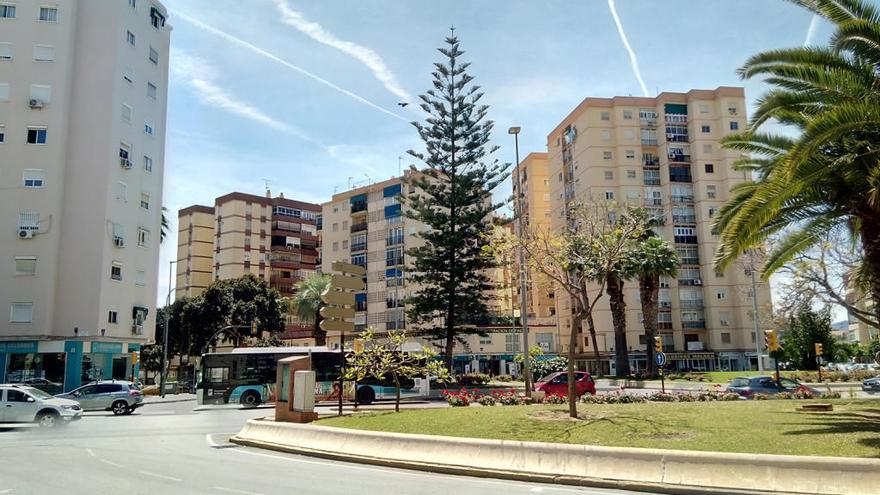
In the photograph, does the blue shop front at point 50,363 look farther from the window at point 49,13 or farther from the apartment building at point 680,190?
the apartment building at point 680,190

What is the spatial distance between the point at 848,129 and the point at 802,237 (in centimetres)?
596

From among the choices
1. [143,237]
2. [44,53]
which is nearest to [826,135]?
[143,237]

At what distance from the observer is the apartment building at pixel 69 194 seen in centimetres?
3941

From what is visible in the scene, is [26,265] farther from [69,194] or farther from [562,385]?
[562,385]

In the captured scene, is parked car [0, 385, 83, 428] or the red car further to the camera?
the red car

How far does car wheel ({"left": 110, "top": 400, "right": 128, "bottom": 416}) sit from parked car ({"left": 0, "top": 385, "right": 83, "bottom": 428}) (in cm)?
848

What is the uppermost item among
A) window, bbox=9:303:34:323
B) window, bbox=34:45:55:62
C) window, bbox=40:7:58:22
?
window, bbox=40:7:58:22

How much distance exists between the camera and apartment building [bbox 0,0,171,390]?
129 feet

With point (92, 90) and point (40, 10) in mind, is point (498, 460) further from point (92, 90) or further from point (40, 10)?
point (40, 10)

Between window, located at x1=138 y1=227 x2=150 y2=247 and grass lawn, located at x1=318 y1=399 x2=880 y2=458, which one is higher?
window, located at x1=138 y1=227 x2=150 y2=247

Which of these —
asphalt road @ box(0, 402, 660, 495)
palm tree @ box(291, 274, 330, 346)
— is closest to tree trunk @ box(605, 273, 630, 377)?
palm tree @ box(291, 274, 330, 346)

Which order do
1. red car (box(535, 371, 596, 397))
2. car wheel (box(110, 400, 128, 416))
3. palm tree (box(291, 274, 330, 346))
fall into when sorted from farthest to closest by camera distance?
1. palm tree (box(291, 274, 330, 346))
2. red car (box(535, 371, 596, 397))
3. car wheel (box(110, 400, 128, 416))

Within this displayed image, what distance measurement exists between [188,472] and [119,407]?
70.4 feet

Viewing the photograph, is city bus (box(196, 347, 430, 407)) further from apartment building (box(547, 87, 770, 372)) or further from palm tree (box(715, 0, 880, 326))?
apartment building (box(547, 87, 770, 372))
